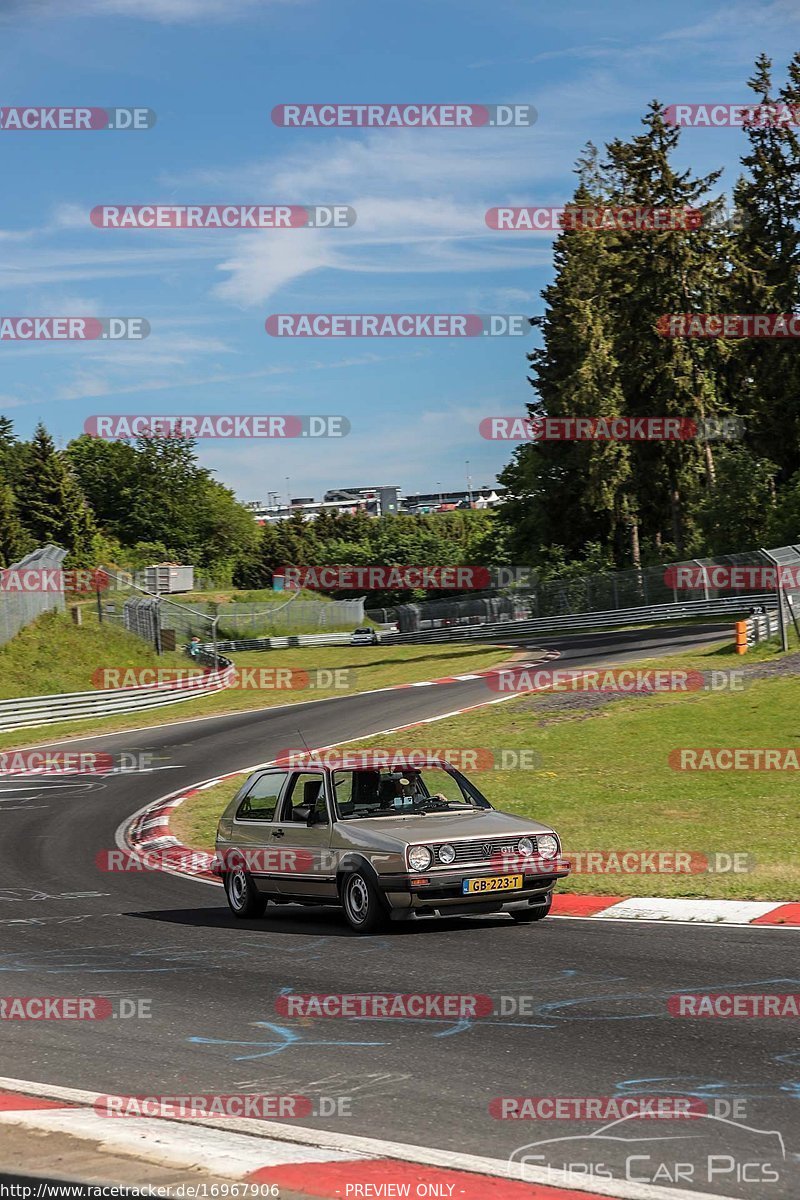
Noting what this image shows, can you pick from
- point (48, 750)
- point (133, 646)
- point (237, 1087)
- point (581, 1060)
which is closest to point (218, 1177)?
point (237, 1087)

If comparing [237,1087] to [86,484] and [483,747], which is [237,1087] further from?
[86,484]

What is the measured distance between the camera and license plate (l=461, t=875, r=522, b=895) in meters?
11.3

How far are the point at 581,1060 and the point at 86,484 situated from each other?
12924cm

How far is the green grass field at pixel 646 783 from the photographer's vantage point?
14.8m

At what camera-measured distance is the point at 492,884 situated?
37.5ft

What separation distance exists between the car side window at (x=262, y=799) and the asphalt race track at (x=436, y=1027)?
104cm

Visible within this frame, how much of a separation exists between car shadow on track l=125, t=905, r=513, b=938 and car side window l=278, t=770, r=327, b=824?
100cm

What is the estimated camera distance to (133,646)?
52.0 metres
